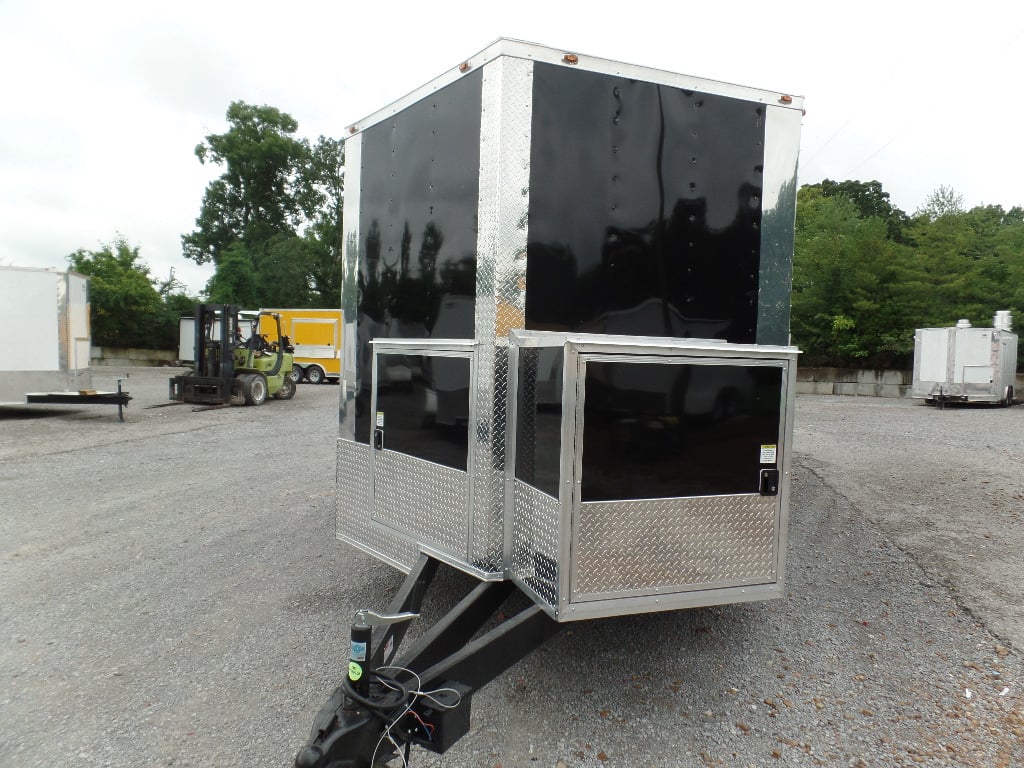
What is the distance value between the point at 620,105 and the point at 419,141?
44.5 inches

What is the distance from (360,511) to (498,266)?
1756mm

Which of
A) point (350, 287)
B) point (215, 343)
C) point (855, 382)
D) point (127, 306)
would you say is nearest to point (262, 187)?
point (127, 306)

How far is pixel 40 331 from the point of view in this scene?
1288 cm

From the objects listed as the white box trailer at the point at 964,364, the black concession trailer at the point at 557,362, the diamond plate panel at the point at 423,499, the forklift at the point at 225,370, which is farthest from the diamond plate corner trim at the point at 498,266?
the white box trailer at the point at 964,364

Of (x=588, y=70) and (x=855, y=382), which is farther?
(x=855, y=382)

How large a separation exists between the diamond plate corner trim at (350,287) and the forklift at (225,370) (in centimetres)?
1299

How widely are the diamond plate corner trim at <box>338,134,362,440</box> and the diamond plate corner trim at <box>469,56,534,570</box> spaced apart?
1.29 m

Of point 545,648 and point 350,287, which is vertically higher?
point 350,287

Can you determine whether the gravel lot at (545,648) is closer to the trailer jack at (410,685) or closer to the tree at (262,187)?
the trailer jack at (410,685)

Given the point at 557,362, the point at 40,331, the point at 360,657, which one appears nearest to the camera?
the point at 360,657

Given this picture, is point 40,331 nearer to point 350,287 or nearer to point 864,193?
point 350,287

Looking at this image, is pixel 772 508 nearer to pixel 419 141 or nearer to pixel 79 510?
pixel 419 141

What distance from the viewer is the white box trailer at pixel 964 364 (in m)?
18.4

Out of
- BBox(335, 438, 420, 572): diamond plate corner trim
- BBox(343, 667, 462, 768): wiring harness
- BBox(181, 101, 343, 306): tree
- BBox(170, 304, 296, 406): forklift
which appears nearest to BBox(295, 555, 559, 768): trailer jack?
Answer: BBox(343, 667, 462, 768): wiring harness
